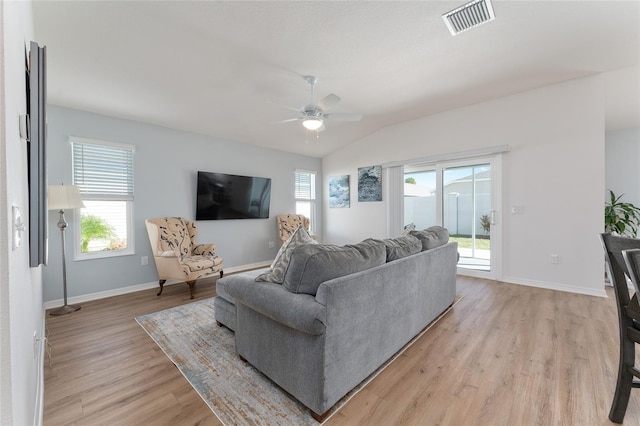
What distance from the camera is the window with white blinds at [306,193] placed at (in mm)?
6129

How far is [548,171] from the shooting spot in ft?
12.2

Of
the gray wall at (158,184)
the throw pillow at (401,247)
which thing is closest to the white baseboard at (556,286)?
the throw pillow at (401,247)

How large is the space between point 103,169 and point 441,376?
4529mm

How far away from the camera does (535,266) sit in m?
3.85

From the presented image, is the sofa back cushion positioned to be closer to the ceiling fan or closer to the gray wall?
the ceiling fan

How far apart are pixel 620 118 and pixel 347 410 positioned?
5.95 meters

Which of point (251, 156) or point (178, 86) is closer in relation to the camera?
point (178, 86)

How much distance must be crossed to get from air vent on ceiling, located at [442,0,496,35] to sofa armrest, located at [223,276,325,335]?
2.70m

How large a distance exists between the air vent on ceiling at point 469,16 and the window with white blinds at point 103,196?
13.8 ft

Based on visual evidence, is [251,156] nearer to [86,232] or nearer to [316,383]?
[86,232]

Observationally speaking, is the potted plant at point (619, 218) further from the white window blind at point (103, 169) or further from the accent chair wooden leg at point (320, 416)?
the white window blind at point (103, 169)

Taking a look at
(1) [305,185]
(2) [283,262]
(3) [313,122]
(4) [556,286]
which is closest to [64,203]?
(2) [283,262]

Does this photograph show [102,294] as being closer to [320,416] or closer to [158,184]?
[158,184]

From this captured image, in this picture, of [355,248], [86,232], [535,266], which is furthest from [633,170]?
[86,232]
